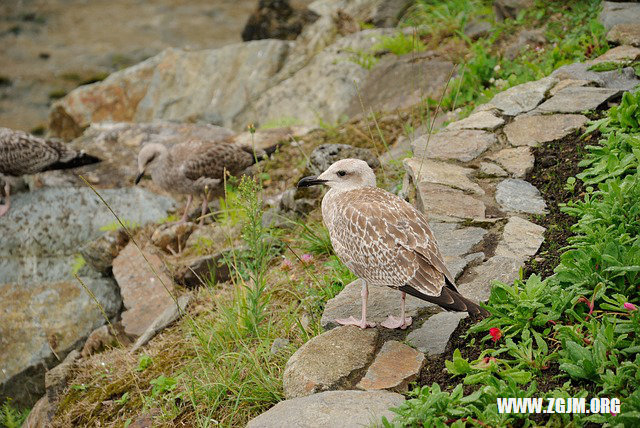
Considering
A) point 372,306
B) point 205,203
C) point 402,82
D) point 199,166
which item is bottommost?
point 205,203

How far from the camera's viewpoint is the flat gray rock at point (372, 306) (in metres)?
4.42

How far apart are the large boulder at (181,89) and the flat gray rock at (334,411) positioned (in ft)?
30.7

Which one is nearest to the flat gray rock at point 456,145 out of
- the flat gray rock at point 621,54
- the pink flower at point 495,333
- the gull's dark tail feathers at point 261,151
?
the flat gray rock at point 621,54

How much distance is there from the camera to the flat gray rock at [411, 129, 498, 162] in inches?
232

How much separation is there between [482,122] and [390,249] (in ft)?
8.92

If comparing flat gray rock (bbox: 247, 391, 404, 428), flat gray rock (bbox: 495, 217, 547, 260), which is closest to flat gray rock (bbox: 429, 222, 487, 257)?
flat gray rock (bbox: 495, 217, 547, 260)

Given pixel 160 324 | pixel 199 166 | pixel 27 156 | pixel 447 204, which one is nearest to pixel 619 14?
pixel 447 204

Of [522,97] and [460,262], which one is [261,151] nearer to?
[522,97]

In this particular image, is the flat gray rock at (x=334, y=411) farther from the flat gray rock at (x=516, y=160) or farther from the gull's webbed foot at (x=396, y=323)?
the flat gray rock at (x=516, y=160)

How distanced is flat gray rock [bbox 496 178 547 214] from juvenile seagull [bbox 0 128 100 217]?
6180 mm

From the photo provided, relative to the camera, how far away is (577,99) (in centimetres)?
612

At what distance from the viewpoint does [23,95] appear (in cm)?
1847

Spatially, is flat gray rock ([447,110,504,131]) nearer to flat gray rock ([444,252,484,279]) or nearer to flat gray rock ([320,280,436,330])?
flat gray rock ([444,252,484,279])

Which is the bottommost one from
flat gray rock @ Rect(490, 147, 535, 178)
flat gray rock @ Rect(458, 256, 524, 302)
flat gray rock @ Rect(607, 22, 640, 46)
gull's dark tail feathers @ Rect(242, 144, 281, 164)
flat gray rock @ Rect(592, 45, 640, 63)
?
gull's dark tail feathers @ Rect(242, 144, 281, 164)
